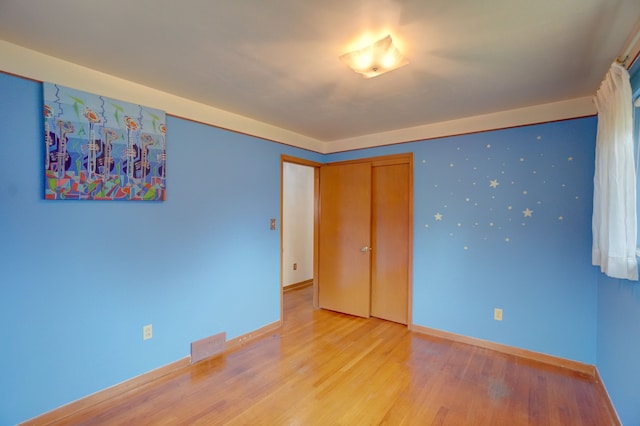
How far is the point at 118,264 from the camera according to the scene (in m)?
2.16

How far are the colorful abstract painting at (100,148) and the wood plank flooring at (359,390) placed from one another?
5.01ft

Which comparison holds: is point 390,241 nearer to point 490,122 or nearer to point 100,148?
point 490,122

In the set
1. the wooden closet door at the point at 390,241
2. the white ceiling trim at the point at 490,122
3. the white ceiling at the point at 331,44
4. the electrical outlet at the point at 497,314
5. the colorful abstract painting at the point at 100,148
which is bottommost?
the electrical outlet at the point at 497,314

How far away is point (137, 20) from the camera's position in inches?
58.4

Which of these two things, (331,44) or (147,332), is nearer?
(331,44)

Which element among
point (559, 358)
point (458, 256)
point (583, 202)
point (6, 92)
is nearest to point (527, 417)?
point (559, 358)

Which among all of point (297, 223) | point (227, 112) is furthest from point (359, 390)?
point (297, 223)

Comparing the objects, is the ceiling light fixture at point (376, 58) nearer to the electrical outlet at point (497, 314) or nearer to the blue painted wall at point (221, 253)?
the blue painted wall at point (221, 253)

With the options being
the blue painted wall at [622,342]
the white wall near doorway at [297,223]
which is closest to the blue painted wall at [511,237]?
the blue painted wall at [622,342]

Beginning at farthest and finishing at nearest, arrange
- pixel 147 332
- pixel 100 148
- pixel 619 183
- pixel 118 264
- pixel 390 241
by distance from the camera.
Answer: pixel 390 241, pixel 147 332, pixel 118 264, pixel 100 148, pixel 619 183

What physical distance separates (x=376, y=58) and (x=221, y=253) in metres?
2.19

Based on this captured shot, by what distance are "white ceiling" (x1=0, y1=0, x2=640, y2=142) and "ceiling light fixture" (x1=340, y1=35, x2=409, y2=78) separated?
50 millimetres

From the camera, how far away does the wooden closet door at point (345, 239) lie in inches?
148

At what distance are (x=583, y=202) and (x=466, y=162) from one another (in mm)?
1021
